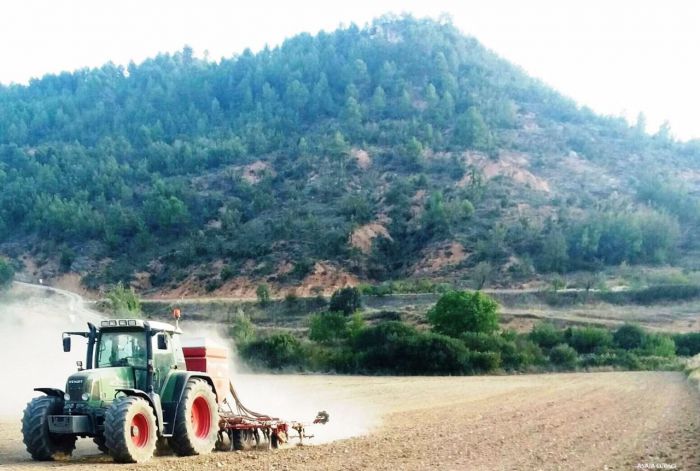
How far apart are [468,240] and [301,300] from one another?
22962mm

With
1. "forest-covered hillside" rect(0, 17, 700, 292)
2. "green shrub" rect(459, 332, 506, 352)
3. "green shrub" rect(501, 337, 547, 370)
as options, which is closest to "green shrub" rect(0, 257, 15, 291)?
"forest-covered hillside" rect(0, 17, 700, 292)

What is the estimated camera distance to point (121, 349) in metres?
14.5

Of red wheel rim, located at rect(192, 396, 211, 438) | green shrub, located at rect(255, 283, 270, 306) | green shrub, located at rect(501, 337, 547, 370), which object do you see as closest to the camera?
red wheel rim, located at rect(192, 396, 211, 438)

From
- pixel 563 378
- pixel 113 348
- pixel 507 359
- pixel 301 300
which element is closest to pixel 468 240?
pixel 301 300

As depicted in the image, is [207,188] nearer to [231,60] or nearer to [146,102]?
[146,102]

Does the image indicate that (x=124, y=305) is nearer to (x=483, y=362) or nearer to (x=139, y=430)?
(x=483, y=362)

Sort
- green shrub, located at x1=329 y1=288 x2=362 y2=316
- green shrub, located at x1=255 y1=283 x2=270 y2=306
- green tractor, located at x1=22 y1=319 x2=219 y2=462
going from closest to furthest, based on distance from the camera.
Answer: green tractor, located at x1=22 y1=319 x2=219 y2=462 → green shrub, located at x1=329 y1=288 x2=362 y2=316 → green shrub, located at x1=255 y1=283 x2=270 y2=306

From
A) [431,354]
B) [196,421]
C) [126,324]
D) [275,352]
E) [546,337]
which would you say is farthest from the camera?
[546,337]

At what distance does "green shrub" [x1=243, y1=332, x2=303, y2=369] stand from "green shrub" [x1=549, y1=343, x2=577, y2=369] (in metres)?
16.0

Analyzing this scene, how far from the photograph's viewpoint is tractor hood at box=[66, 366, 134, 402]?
43.5 feet

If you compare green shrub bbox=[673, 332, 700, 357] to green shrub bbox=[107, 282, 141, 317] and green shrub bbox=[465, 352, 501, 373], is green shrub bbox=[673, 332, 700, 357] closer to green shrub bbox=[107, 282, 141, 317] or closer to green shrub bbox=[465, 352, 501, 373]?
green shrub bbox=[465, 352, 501, 373]

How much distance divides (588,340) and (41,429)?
4383 cm

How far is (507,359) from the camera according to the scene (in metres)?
48.2

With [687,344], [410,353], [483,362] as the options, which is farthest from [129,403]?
[687,344]
